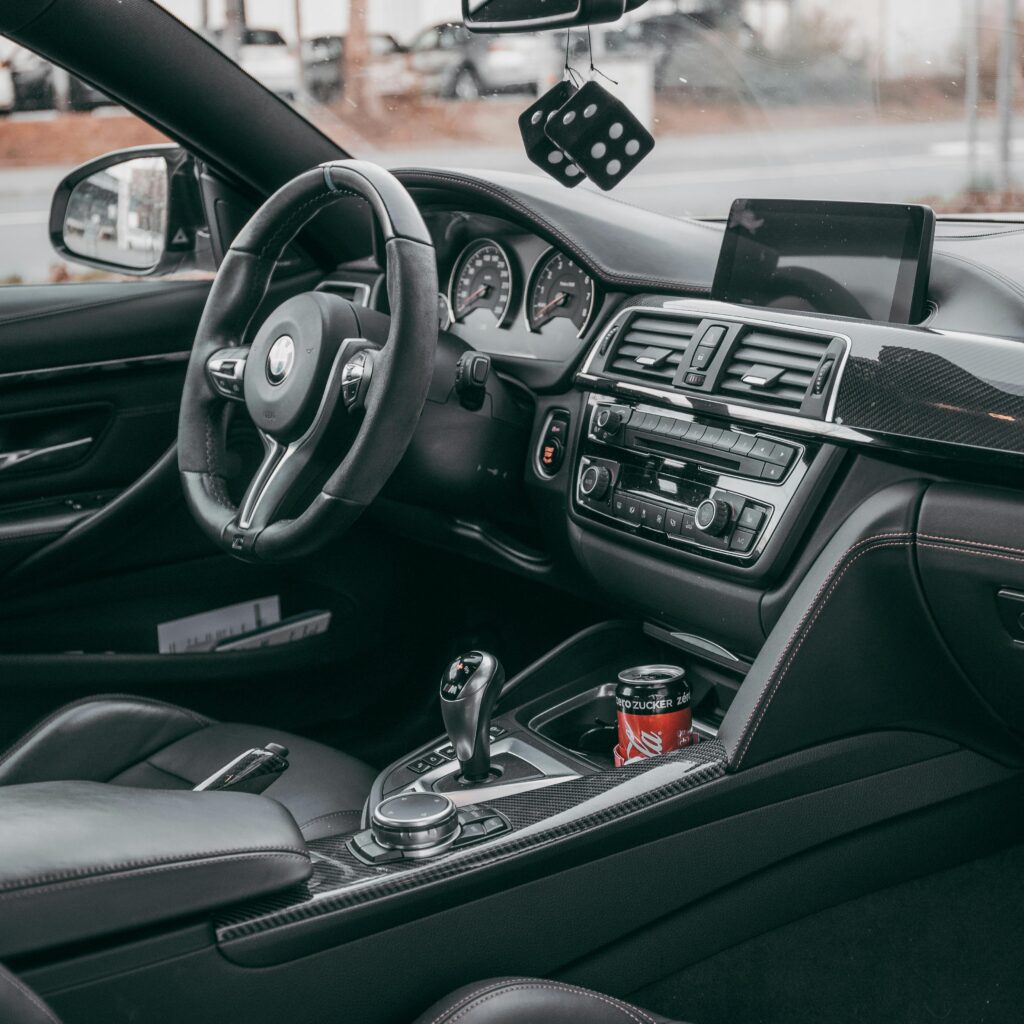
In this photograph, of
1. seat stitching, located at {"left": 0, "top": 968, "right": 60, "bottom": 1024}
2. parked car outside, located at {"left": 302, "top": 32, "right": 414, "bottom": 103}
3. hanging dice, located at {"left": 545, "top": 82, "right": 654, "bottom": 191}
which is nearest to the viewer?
seat stitching, located at {"left": 0, "top": 968, "right": 60, "bottom": 1024}

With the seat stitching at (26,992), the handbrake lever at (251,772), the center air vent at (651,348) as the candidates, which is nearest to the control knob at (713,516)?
the center air vent at (651,348)

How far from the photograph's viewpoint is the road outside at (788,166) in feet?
6.39

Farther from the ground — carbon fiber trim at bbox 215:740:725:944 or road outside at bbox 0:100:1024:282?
road outside at bbox 0:100:1024:282

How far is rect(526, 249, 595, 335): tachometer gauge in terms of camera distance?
2.02 metres

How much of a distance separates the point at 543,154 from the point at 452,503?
0.56m

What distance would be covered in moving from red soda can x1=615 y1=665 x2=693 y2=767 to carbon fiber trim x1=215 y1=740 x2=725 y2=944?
0.31 ft

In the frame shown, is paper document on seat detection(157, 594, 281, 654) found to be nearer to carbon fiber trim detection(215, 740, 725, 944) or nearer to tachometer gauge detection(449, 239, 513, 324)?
tachometer gauge detection(449, 239, 513, 324)

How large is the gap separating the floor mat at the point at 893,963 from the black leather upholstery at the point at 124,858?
24.9 inches

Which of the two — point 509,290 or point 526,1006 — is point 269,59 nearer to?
point 509,290

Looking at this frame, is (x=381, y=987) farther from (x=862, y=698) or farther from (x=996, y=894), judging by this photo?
(x=996, y=894)

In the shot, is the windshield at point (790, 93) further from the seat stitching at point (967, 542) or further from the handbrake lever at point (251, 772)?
the handbrake lever at point (251, 772)

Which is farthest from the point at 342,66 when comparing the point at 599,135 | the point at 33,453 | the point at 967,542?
the point at 967,542

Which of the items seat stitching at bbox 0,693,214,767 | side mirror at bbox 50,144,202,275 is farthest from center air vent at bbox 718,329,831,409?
side mirror at bbox 50,144,202,275

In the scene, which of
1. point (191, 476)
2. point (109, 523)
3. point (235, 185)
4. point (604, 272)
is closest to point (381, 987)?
point (191, 476)
